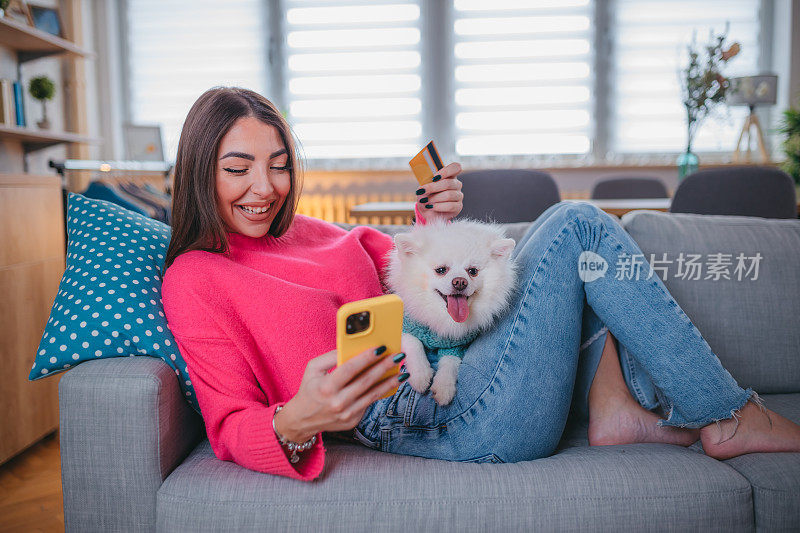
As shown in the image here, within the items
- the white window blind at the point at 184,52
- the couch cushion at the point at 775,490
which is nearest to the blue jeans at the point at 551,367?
the couch cushion at the point at 775,490

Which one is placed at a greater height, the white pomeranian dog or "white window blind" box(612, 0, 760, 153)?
"white window blind" box(612, 0, 760, 153)

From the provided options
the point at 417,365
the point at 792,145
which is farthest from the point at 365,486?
the point at 792,145

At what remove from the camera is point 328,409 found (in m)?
0.90

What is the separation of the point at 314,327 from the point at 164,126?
15.1 ft

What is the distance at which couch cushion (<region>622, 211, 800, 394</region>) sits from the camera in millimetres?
1670

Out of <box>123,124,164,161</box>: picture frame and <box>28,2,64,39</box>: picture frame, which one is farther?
<box>123,124,164,161</box>: picture frame

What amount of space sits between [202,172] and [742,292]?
1.61 meters

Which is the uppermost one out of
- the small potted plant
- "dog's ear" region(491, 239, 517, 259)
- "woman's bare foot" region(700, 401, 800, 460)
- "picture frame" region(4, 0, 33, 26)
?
"picture frame" region(4, 0, 33, 26)

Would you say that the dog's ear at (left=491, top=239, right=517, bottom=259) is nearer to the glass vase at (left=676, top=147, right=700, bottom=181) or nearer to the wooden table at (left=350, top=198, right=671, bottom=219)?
the wooden table at (left=350, top=198, right=671, bottom=219)

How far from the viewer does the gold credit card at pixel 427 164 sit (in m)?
1.50

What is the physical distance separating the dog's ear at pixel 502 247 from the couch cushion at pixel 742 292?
68cm

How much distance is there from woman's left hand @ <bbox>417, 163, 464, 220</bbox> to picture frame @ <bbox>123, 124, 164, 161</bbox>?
11.4 ft

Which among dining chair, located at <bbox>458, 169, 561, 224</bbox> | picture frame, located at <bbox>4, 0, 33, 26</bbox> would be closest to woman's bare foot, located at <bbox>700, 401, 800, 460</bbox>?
dining chair, located at <bbox>458, 169, 561, 224</bbox>

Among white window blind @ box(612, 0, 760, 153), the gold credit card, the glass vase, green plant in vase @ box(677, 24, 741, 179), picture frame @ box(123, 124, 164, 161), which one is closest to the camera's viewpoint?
the gold credit card
